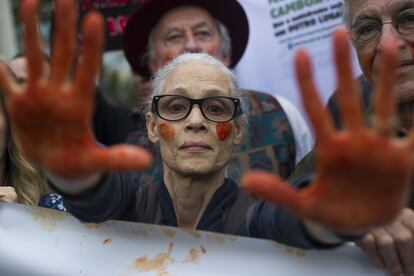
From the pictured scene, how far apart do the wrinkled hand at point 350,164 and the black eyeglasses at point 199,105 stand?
2.75 ft

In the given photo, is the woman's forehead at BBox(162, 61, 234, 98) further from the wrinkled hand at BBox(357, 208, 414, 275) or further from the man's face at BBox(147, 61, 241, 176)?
the wrinkled hand at BBox(357, 208, 414, 275)

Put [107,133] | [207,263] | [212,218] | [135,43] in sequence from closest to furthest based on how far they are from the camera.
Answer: [207,263] → [212,218] → [135,43] → [107,133]

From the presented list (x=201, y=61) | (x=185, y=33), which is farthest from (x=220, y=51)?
(x=201, y=61)

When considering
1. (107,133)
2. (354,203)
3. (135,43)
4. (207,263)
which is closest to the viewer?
(354,203)

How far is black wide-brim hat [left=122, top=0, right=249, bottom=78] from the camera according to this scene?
3.26 meters

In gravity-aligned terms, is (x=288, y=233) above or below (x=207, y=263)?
above

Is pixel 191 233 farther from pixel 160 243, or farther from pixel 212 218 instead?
pixel 212 218

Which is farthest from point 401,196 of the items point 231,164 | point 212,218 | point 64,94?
point 231,164

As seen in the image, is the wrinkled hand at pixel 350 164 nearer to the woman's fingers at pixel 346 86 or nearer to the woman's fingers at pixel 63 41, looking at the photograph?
the woman's fingers at pixel 346 86

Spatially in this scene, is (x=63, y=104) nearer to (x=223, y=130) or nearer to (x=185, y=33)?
(x=223, y=130)

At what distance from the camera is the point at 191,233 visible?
6.15 feet

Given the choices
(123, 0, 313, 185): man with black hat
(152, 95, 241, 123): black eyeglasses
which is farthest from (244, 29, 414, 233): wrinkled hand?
(123, 0, 313, 185): man with black hat

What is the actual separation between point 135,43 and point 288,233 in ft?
6.29

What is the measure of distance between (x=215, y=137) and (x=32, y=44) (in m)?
0.83
